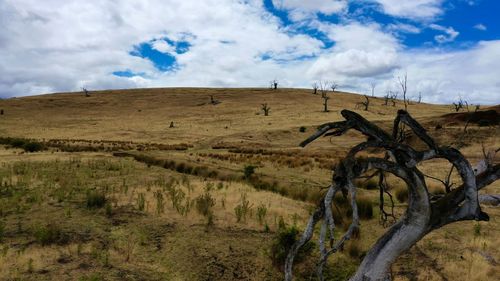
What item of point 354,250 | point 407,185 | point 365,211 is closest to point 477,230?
point 365,211

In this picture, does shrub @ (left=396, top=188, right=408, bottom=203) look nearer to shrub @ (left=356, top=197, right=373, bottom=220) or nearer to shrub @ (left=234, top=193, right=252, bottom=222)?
shrub @ (left=356, top=197, right=373, bottom=220)

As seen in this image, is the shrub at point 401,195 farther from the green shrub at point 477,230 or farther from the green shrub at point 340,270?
the green shrub at point 340,270

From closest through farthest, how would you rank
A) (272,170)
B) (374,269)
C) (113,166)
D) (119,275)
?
1. (374,269)
2. (119,275)
3. (113,166)
4. (272,170)

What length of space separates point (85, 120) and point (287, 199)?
88.5 m

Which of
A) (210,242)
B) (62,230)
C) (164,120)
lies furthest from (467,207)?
(164,120)

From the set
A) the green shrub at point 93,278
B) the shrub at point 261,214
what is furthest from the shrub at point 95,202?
the green shrub at point 93,278

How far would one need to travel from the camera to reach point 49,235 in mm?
10609

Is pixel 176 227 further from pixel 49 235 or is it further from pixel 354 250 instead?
pixel 354 250

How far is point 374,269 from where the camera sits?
614cm

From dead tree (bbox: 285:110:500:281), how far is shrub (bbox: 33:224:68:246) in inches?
290

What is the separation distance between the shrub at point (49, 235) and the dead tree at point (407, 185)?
290 inches

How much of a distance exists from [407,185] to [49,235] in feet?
29.1

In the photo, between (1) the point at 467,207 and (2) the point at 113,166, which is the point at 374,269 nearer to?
(1) the point at 467,207

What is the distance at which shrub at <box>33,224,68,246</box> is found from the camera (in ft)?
34.4
